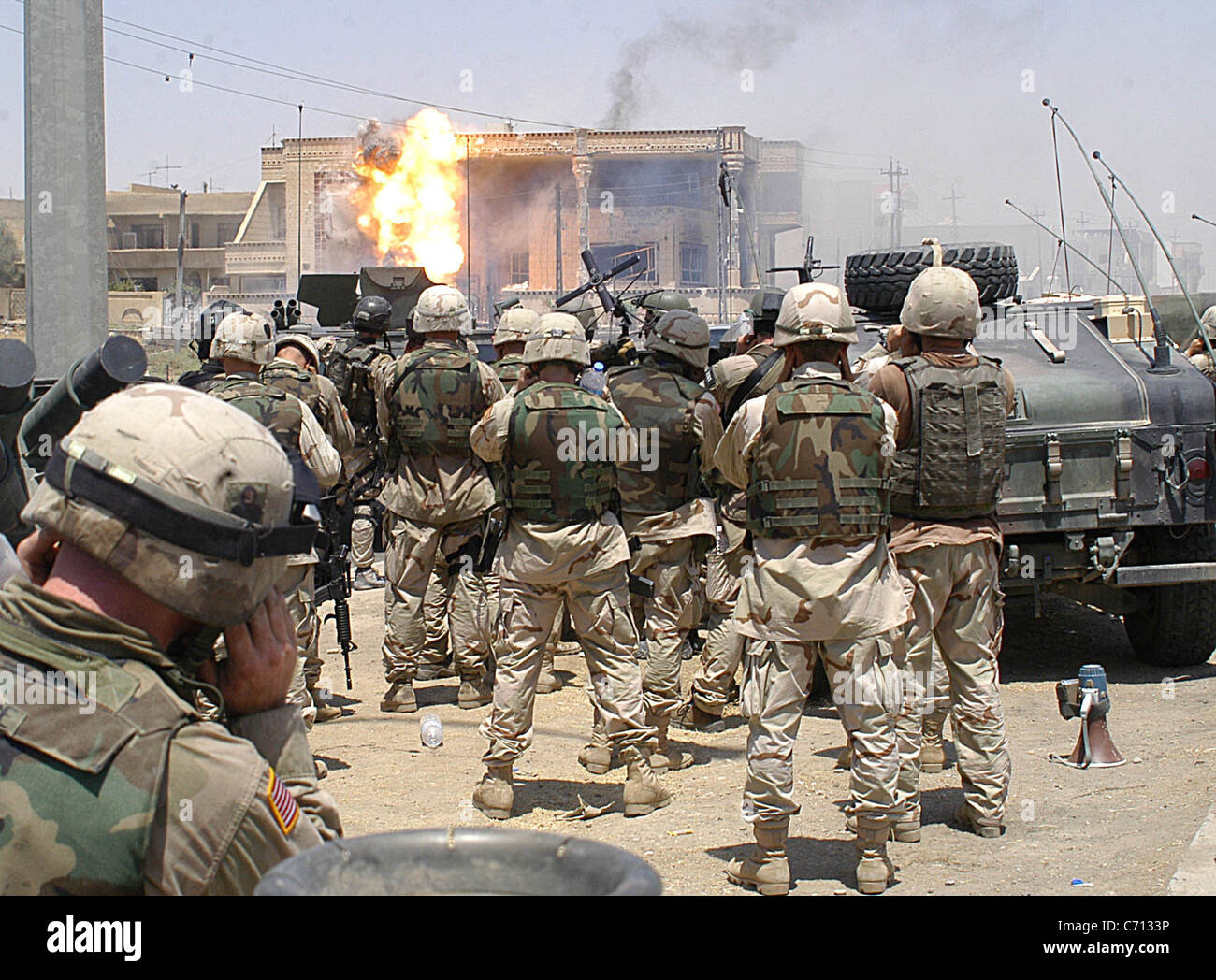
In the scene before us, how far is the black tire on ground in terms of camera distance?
8.02 meters

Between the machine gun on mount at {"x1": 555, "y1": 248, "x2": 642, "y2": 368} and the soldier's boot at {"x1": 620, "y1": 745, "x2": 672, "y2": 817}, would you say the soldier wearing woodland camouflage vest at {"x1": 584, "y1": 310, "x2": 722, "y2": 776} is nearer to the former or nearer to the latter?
the soldier's boot at {"x1": 620, "y1": 745, "x2": 672, "y2": 817}

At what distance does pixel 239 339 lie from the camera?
679cm

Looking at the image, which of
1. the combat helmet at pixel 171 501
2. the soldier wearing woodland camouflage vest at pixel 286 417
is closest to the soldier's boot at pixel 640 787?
the soldier wearing woodland camouflage vest at pixel 286 417

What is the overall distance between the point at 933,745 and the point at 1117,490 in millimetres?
2045

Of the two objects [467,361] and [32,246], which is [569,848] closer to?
[32,246]

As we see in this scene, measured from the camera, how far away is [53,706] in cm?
180

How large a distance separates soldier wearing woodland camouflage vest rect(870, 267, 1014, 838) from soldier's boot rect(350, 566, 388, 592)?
7401 mm

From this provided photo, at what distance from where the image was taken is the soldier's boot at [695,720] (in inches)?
298

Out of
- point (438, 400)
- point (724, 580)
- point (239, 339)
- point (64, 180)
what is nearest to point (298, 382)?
point (239, 339)

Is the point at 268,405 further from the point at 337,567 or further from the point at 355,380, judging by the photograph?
the point at 355,380
